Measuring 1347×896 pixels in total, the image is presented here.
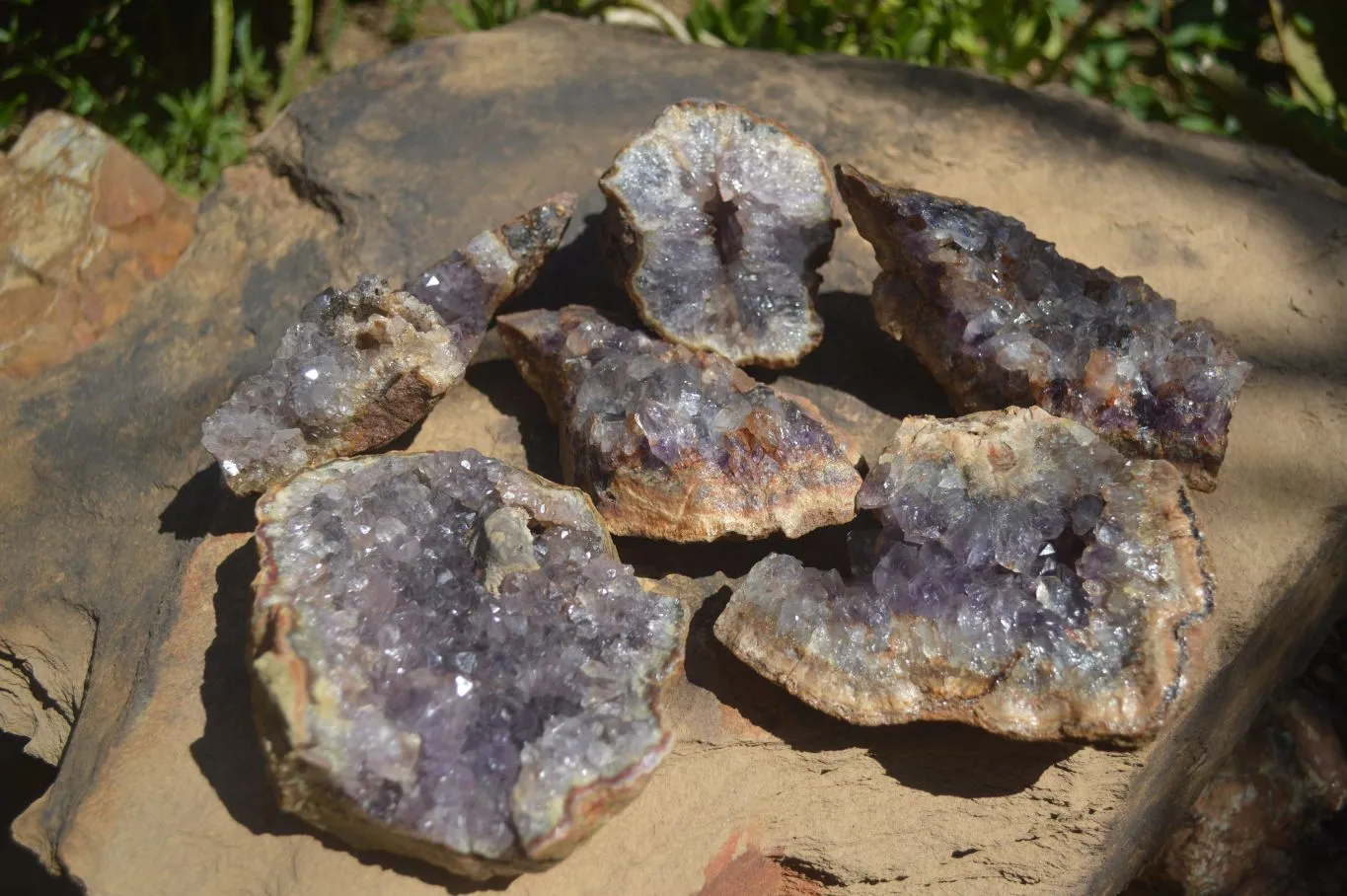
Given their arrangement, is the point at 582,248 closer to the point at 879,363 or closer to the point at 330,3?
the point at 879,363

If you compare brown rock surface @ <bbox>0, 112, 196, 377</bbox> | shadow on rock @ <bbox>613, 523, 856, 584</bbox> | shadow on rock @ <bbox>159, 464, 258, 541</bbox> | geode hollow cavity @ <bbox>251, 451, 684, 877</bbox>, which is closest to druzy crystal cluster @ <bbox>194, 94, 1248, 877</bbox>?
geode hollow cavity @ <bbox>251, 451, 684, 877</bbox>

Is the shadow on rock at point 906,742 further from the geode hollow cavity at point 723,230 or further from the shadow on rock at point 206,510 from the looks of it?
the shadow on rock at point 206,510

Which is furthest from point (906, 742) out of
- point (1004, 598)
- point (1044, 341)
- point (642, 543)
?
point (1044, 341)

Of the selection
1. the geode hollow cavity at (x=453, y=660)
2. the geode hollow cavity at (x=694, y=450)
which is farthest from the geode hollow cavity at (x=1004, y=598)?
the geode hollow cavity at (x=453, y=660)

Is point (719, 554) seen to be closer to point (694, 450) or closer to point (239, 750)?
point (694, 450)

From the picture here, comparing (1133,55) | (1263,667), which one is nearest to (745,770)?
(1263,667)

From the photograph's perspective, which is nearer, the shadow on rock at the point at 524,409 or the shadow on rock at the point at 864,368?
the shadow on rock at the point at 524,409
